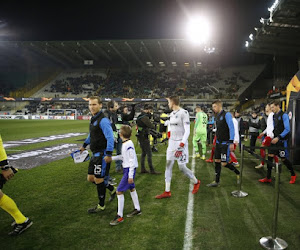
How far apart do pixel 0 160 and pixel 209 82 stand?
45.2 metres

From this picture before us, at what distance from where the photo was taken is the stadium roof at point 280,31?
20.1 m

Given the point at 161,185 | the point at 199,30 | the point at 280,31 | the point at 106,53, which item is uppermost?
the point at 199,30

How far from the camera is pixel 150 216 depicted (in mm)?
4293

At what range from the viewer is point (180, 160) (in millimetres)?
5039

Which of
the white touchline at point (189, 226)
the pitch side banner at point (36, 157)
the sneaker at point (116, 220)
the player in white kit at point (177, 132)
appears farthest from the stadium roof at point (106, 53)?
the sneaker at point (116, 220)


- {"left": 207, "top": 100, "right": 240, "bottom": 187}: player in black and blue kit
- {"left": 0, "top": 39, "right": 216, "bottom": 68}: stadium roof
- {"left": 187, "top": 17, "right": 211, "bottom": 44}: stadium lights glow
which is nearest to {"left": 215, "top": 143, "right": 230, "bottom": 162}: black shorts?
{"left": 207, "top": 100, "right": 240, "bottom": 187}: player in black and blue kit

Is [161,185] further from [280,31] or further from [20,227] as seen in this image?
[280,31]

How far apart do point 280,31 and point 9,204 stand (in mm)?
28868

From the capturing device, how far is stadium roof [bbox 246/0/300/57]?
65.8 feet

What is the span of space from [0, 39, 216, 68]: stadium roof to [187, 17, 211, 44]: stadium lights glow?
74.4 inches

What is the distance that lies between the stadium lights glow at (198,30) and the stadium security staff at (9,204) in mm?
33888

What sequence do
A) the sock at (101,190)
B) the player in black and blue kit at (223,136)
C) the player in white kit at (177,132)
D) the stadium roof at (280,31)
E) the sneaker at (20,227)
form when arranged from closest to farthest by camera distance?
the sneaker at (20,227) < the sock at (101,190) < the player in white kit at (177,132) < the player in black and blue kit at (223,136) < the stadium roof at (280,31)

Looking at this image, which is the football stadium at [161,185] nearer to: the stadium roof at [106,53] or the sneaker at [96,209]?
the sneaker at [96,209]

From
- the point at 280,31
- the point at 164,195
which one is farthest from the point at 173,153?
the point at 280,31
